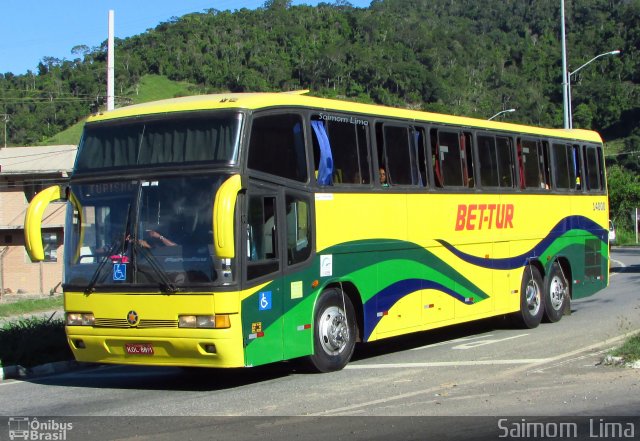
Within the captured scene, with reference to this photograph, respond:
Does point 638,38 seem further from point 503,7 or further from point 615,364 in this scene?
point 615,364

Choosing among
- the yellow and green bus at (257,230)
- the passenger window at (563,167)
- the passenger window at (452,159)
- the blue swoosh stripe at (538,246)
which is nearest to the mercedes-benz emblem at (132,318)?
the yellow and green bus at (257,230)

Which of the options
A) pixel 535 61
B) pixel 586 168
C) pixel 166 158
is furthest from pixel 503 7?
pixel 166 158

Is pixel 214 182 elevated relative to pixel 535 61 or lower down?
lower down

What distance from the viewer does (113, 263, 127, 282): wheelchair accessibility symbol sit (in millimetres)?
10797

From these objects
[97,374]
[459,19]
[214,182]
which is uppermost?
[459,19]

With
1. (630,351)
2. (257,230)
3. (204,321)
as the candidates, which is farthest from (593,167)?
(204,321)

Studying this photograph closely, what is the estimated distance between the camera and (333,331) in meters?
12.2

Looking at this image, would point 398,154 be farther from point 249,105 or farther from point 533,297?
point 533,297

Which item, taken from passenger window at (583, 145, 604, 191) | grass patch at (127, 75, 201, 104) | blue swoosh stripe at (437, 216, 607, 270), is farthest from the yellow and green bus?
grass patch at (127, 75, 201, 104)

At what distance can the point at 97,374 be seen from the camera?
13.7 meters

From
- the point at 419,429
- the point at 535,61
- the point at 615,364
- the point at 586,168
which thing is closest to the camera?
the point at 419,429

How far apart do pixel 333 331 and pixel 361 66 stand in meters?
83.1

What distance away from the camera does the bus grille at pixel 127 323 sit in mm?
10533

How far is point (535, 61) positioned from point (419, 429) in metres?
109
